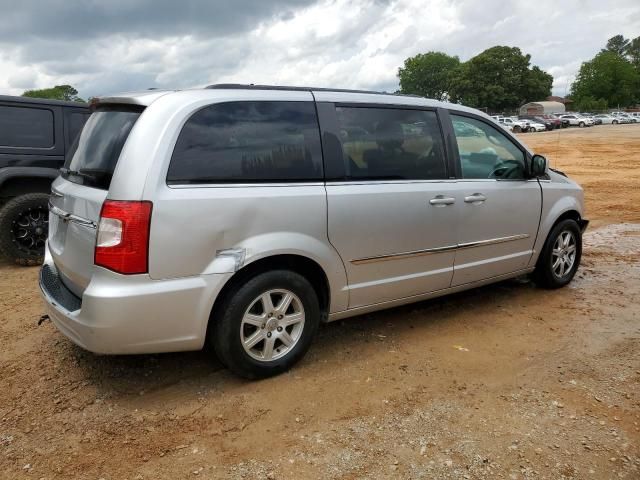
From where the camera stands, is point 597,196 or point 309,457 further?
point 597,196

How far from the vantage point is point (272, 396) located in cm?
316

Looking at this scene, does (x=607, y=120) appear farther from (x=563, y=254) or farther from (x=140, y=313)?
(x=140, y=313)

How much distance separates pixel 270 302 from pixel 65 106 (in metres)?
4.51

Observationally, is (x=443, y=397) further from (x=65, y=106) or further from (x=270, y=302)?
(x=65, y=106)

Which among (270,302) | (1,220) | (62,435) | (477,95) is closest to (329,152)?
(270,302)

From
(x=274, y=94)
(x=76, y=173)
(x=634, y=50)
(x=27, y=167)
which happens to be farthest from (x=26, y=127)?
(x=634, y=50)

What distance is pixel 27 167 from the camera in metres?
5.89

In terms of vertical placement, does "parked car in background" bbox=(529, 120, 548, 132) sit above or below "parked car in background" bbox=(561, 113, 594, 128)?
below

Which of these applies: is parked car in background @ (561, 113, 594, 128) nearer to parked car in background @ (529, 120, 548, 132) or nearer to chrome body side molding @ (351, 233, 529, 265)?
parked car in background @ (529, 120, 548, 132)

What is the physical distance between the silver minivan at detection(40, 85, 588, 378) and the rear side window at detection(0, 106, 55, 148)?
2904 mm

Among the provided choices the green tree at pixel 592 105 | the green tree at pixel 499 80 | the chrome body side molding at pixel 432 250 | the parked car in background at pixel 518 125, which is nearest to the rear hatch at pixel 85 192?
the chrome body side molding at pixel 432 250

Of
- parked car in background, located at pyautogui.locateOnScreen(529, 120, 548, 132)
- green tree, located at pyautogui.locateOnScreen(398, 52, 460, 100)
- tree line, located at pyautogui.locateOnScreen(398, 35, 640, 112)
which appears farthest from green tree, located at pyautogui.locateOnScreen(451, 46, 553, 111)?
parked car in background, located at pyautogui.locateOnScreen(529, 120, 548, 132)

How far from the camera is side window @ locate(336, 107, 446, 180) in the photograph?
11.7 feet

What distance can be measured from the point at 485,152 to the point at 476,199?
1.81ft
